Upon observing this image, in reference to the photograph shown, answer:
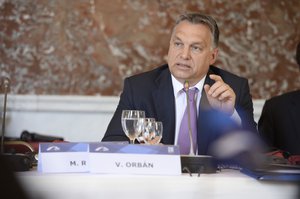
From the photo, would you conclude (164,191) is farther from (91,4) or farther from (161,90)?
(91,4)

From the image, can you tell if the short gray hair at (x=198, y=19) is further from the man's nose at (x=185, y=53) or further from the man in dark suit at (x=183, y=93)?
the man's nose at (x=185, y=53)

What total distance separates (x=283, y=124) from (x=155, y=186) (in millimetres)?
1894

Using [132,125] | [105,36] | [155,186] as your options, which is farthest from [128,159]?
[105,36]

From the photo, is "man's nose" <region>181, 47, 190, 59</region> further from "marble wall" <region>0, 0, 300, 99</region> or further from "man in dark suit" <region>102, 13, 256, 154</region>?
"marble wall" <region>0, 0, 300, 99</region>

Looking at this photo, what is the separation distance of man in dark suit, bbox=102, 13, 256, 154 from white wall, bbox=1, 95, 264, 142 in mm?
1318

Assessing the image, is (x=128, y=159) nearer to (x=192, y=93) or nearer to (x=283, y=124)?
(x=192, y=93)

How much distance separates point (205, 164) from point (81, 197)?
475 mm

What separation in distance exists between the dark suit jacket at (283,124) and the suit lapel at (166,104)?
72 cm

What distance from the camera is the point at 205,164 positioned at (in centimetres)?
163

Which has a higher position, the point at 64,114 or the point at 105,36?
the point at 105,36

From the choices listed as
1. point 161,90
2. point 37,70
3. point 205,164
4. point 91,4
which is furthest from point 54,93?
point 205,164

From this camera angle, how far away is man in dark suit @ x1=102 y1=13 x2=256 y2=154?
2375 mm

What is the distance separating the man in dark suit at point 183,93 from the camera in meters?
2.38

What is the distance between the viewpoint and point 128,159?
1479 mm
